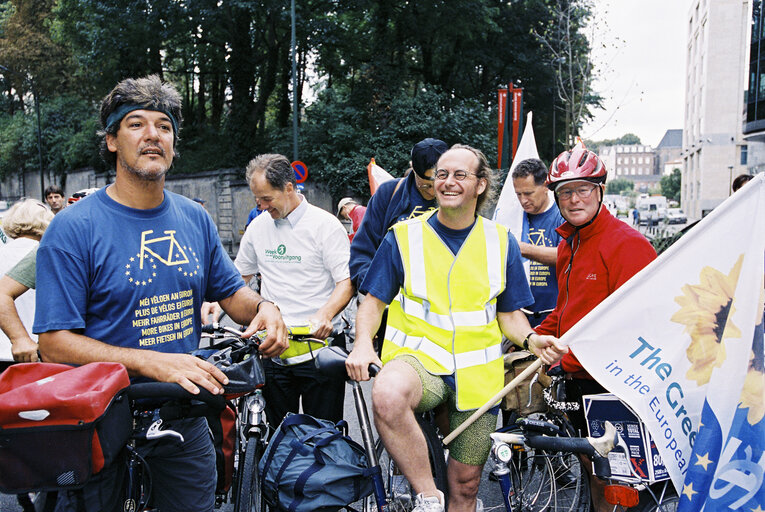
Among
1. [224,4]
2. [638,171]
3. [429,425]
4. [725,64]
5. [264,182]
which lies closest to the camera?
[429,425]

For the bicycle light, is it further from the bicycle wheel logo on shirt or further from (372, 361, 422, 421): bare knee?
the bicycle wheel logo on shirt

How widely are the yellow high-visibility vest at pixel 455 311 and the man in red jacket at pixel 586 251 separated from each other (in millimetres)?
443

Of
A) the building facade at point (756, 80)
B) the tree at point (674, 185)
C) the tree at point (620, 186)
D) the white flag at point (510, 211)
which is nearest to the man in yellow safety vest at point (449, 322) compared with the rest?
the white flag at point (510, 211)

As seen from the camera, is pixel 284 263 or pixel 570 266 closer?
pixel 570 266

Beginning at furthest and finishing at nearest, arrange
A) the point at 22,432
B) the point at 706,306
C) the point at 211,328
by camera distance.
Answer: the point at 211,328
the point at 706,306
the point at 22,432

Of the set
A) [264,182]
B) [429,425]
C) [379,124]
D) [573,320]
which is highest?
[379,124]

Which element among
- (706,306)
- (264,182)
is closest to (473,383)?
(706,306)

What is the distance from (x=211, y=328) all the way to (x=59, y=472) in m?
1.38

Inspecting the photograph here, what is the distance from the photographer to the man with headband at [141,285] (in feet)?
6.63

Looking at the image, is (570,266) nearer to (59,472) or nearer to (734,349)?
(734,349)

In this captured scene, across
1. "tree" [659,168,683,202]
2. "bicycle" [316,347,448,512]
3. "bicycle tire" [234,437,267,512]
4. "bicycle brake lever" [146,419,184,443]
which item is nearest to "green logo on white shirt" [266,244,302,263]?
"bicycle" [316,347,448,512]

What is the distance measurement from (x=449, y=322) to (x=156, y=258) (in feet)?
4.06

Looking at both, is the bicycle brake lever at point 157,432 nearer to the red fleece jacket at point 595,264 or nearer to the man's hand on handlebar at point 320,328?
the man's hand on handlebar at point 320,328

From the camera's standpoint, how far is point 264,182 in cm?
380
